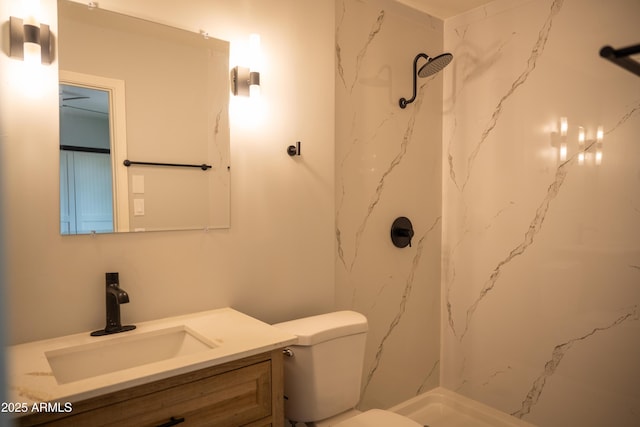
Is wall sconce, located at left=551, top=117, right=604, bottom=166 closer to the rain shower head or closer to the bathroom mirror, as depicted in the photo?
the rain shower head

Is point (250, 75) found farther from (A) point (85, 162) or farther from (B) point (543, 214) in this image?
(B) point (543, 214)

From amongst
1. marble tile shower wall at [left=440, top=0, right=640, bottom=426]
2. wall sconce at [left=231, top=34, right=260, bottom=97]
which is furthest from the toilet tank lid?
marble tile shower wall at [left=440, top=0, right=640, bottom=426]

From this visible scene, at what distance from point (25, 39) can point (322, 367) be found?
1473mm

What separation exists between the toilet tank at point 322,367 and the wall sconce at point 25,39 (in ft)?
4.06

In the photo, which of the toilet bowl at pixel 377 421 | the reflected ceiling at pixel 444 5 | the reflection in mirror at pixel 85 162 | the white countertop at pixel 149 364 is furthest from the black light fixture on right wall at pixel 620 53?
the reflected ceiling at pixel 444 5

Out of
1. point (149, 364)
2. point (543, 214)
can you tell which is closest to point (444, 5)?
point (543, 214)

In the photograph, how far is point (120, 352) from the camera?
1335 millimetres

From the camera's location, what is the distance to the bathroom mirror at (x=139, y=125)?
1.35m

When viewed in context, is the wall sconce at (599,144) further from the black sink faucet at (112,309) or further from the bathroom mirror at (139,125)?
the black sink faucet at (112,309)

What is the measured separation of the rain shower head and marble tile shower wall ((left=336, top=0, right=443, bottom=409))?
0.05 metres

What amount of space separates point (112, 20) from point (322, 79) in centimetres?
91

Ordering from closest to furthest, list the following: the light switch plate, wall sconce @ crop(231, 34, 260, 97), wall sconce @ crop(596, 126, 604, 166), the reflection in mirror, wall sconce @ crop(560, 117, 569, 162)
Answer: the reflection in mirror
the light switch plate
wall sconce @ crop(231, 34, 260, 97)
wall sconce @ crop(596, 126, 604, 166)
wall sconce @ crop(560, 117, 569, 162)

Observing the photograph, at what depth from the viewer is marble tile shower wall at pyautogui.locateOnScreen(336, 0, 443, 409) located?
7.17 feet

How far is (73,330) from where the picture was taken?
136cm
